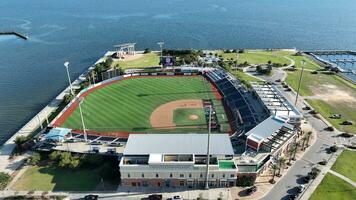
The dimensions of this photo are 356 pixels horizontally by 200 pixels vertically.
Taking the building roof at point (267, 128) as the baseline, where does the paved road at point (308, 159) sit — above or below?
below

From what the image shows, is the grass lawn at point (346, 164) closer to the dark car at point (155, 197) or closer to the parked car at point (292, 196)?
the parked car at point (292, 196)

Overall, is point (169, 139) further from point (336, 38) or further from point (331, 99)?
point (336, 38)

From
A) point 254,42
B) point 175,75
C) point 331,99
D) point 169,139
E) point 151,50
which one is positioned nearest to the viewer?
point 169,139

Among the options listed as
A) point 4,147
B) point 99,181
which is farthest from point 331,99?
point 4,147

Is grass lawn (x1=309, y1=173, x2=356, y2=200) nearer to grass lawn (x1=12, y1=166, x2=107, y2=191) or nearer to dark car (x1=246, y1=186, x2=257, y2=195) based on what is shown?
dark car (x1=246, y1=186, x2=257, y2=195)

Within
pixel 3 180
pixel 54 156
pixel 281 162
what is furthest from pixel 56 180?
pixel 281 162

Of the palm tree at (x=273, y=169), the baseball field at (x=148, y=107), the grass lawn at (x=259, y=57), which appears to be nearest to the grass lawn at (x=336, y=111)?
the palm tree at (x=273, y=169)
